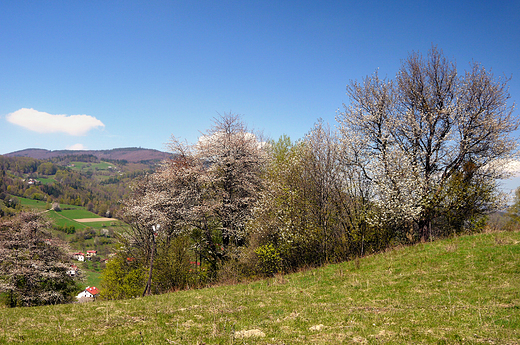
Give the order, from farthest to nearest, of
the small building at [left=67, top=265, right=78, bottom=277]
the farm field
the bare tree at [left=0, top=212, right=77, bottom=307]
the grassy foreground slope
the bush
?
the farm field, the small building at [left=67, top=265, right=78, bottom=277], the bare tree at [left=0, top=212, right=77, bottom=307], the bush, the grassy foreground slope

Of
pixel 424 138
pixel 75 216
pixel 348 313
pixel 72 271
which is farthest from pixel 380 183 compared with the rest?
pixel 75 216

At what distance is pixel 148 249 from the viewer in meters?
28.2

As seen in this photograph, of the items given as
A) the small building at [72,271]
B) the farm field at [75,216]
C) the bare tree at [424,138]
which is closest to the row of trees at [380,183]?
the bare tree at [424,138]

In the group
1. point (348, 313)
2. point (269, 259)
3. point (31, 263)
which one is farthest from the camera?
point (31, 263)

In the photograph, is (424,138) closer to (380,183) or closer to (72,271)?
(380,183)

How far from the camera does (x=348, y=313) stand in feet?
25.1

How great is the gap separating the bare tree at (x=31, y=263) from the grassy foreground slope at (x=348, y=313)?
18816 millimetres

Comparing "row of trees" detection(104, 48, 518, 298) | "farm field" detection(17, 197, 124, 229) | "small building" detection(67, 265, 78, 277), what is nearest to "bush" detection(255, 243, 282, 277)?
"row of trees" detection(104, 48, 518, 298)

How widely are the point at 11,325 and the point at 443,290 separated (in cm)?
1215

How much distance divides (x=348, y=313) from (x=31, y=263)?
27367 mm

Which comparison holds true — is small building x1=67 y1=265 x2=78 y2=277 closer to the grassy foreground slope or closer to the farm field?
the grassy foreground slope

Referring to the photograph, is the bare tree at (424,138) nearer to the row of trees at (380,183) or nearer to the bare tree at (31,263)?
the row of trees at (380,183)

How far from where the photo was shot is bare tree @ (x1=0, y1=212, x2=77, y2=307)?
24.0 metres

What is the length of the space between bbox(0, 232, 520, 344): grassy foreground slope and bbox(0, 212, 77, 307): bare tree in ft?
61.7
